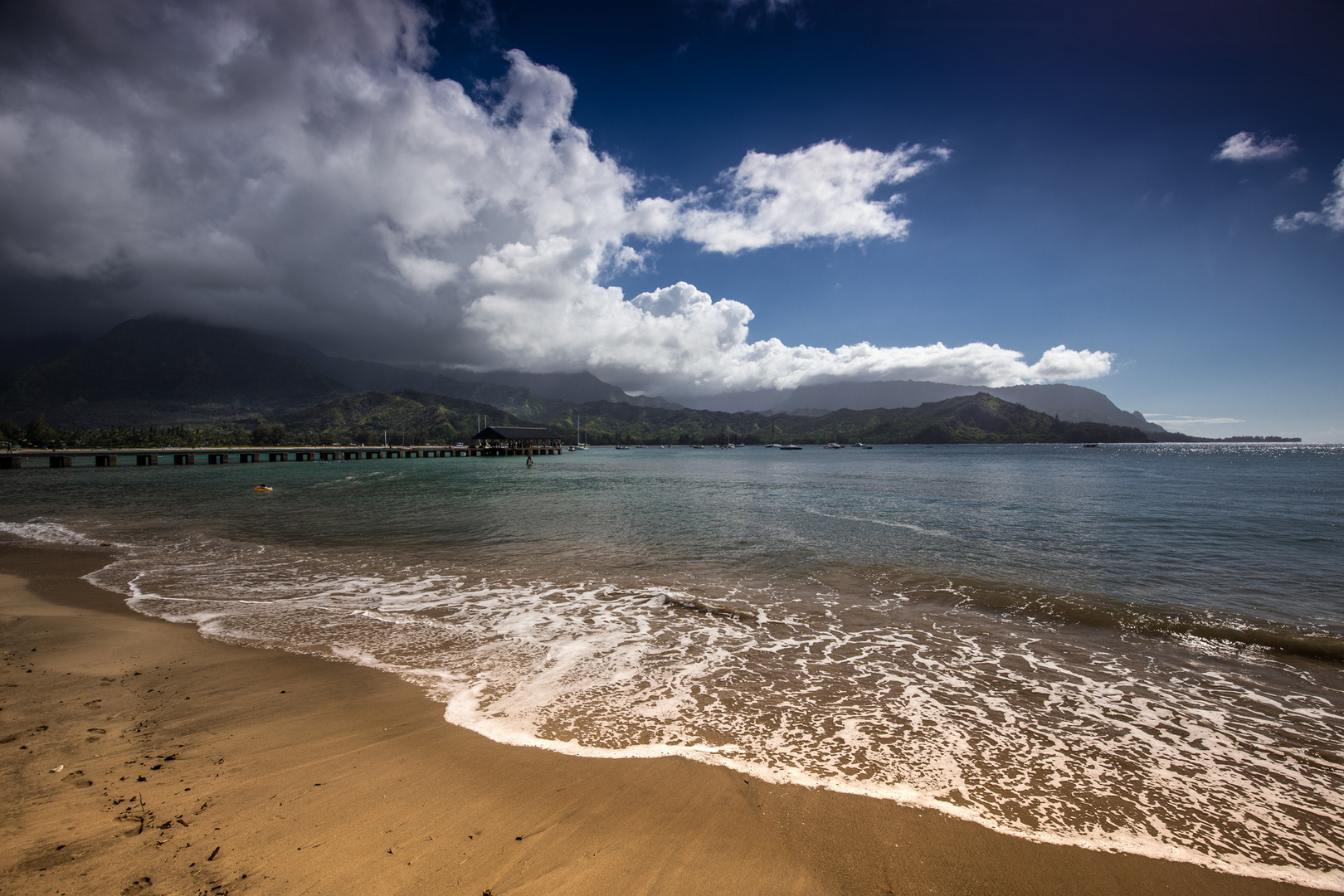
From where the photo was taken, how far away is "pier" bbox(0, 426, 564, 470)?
273ft

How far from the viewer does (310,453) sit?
10812cm

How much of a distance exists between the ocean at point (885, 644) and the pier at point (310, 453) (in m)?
86.7

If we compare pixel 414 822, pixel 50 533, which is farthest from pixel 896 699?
pixel 50 533

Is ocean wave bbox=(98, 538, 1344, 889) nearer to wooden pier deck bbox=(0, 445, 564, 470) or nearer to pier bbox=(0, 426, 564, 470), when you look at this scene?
pier bbox=(0, 426, 564, 470)

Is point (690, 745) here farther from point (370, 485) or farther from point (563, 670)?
point (370, 485)

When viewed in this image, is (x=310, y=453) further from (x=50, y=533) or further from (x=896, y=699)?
(x=896, y=699)

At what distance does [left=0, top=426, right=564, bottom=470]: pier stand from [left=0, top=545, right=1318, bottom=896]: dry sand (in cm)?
9591

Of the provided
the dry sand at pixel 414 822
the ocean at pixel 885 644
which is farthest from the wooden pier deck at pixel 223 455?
the dry sand at pixel 414 822

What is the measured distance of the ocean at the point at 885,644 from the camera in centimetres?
469

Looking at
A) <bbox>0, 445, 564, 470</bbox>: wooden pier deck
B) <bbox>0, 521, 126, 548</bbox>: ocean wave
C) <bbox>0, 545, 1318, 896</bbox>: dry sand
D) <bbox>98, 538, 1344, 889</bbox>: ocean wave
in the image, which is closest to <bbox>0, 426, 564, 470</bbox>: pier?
<bbox>0, 445, 564, 470</bbox>: wooden pier deck

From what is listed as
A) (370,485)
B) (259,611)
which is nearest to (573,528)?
(259,611)

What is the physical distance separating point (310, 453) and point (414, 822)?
12756cm

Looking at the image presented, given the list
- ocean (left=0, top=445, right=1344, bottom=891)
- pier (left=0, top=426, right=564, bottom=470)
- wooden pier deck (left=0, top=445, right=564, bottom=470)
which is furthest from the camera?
pier (left=0, top=426, right=564, bottom=470)

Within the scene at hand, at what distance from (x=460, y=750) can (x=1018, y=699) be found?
650cm
